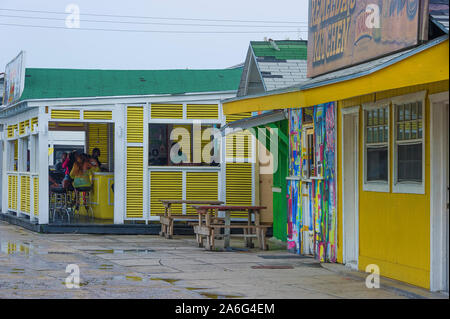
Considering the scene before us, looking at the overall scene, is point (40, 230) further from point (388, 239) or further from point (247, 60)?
point (388, 239)

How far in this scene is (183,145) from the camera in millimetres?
20594

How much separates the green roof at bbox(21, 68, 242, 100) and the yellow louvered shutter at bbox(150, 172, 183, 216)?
78.7 inches

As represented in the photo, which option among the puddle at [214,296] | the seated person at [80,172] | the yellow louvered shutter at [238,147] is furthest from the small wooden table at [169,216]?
the puddle at [214,296]

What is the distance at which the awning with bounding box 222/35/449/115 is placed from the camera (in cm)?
819

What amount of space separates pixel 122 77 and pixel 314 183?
8514 millimetres

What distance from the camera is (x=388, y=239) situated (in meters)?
11.7

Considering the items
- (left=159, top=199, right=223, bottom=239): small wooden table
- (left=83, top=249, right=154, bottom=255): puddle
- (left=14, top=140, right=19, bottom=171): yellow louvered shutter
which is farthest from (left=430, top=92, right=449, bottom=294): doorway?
(left=14, top=140, right=19, bottom=171): yellow louvered shutter

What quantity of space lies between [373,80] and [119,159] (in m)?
11.0

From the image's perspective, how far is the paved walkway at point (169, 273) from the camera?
1038 cm

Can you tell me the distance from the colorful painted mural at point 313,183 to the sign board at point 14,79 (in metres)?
8.01

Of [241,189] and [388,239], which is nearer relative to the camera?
[388,239]

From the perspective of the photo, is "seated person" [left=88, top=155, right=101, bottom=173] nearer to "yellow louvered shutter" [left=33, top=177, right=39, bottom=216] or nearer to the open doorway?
the open doorway

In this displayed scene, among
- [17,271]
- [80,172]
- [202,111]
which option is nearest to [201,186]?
[202,111]

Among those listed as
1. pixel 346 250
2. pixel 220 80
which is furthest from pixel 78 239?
pixel 346 250
